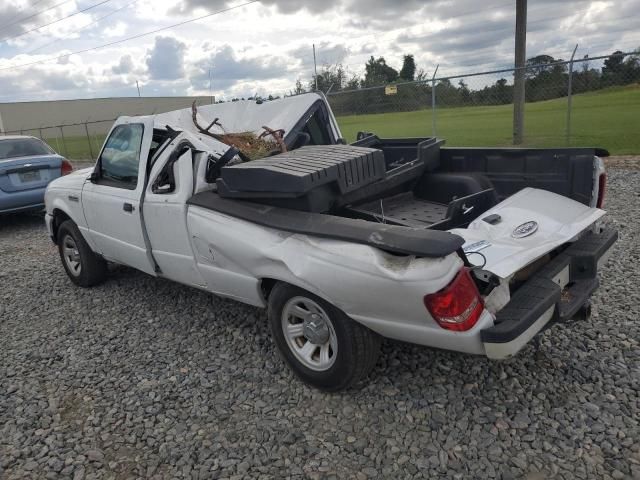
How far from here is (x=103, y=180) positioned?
4.82m

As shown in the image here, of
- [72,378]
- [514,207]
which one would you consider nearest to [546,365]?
[514,207]

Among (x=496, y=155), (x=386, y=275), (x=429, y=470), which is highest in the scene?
(x=496, y=155)

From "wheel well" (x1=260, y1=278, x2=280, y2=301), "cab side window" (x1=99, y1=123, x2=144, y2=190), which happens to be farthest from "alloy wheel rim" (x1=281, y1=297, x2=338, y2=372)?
"cab side window" (x1=99, y1=123, x2=144, y2=190)

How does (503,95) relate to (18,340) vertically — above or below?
above

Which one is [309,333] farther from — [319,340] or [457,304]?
[457,304]

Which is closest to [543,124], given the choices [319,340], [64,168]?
[64,168]

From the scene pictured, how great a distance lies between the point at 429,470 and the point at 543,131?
1531 centimetres

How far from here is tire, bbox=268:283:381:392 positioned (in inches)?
116

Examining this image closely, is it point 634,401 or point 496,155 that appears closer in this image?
point 634,401

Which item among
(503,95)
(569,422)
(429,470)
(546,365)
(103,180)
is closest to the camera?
(429,470)

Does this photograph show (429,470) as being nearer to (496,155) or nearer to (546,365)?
(546,365)

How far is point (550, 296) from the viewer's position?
2791 millimetres

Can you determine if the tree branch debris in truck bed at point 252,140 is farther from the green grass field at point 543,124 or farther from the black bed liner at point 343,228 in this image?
the green grass field at point 543,124

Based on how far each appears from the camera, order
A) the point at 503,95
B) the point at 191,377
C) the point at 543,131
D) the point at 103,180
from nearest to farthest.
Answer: the point at 191,377, the point at 103,180, the point at 503,95, the point at 543,131
